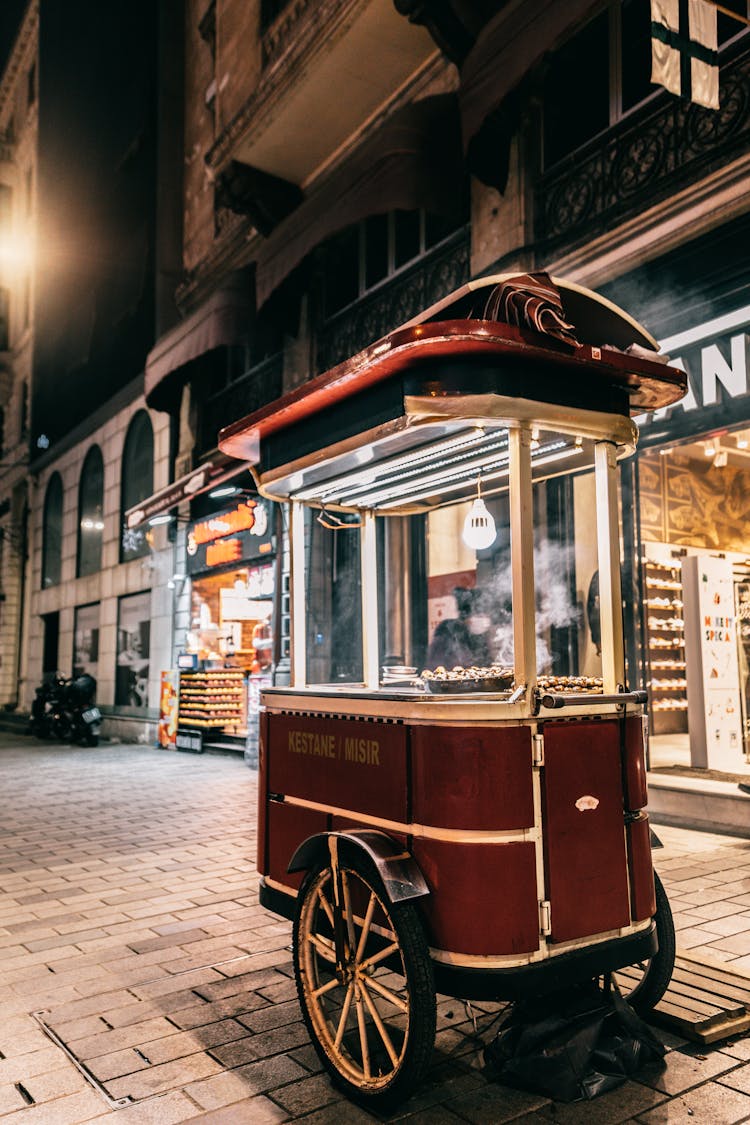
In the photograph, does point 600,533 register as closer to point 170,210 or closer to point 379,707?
point 379,707

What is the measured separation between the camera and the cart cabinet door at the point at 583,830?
3.02 metres

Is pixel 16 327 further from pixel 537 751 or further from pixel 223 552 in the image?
Answer: pixel 537 751

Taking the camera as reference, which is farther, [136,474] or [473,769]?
[136,474]

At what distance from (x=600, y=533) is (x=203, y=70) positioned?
18944 mm

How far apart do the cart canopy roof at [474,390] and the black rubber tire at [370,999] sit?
1761 millimetres

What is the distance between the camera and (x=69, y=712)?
17484mm

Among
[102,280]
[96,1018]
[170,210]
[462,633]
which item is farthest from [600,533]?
[102,280]

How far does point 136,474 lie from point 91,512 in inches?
133

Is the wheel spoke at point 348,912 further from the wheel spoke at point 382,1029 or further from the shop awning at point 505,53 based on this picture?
the shop awning at point 505,53

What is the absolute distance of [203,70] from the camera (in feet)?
59.8

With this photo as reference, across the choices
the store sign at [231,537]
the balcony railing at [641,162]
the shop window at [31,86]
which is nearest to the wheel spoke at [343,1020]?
the balcony railing at [641,162]

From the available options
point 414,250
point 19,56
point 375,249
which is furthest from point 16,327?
point 414,250

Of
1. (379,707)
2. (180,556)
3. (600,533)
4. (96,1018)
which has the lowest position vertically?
(96,1018)

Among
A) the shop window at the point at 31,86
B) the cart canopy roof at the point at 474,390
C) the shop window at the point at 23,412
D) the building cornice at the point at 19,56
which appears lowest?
the cart canopy roof at the point at 474,390
